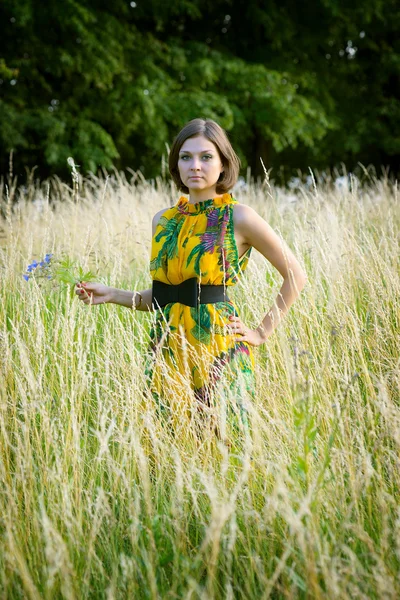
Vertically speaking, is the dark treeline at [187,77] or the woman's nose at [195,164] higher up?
the dark treeline at [187,77]

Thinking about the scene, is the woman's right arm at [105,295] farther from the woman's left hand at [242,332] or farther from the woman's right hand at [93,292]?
the woman's left hand at [242,332]

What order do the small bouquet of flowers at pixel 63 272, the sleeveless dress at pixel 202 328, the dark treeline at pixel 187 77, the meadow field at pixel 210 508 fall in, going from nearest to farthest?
the meadow field at pixel 210 508, the sleeveless dress at pixel 202 328, the small bouquet of flowers at pixel 63 272, the dark treeline at pixel 187 77

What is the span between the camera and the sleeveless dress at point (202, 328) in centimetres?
207

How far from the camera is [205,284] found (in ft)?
7.04

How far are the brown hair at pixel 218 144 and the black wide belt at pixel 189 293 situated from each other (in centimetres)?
44

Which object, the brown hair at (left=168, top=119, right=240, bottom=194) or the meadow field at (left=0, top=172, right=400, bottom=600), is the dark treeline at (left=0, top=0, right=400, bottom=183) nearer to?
the brown hair at (left=168, top=119, right=240, bottom=194)

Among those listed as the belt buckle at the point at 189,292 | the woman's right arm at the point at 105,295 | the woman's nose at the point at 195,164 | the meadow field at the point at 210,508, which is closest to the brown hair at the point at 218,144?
the woman's nose at the point at 195,164

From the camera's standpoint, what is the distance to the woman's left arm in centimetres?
216

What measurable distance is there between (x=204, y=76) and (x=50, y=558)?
11006 millimetres

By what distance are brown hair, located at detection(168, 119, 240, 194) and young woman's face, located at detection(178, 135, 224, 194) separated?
0.02m

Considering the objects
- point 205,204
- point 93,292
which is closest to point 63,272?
point 93,292

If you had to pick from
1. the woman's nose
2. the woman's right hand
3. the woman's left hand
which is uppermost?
the woman's nose

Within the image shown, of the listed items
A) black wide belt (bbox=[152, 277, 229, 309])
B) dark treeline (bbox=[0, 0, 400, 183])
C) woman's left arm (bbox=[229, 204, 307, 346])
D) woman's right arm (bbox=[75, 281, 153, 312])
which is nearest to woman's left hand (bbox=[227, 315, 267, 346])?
woman's left arm (bbox=[229, 204, 307, 346])

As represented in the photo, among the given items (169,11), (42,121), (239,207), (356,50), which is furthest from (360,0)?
(239,207)
